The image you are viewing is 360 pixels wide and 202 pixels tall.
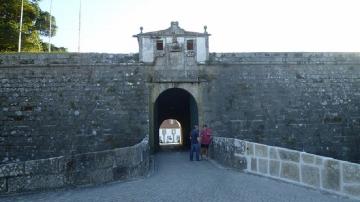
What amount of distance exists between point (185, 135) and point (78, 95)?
9.72m

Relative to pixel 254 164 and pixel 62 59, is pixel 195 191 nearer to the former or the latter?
pixel 254 164

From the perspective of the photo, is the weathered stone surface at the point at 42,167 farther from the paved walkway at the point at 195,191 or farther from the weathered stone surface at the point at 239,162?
the weathered stone surface at the point at 239,162

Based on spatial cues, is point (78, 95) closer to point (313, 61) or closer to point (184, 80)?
point (184, 80)

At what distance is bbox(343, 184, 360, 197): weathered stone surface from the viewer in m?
5.95

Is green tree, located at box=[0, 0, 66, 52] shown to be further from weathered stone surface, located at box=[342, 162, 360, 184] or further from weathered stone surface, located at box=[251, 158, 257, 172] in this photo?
weathered stone surface, located at box=[342, 162, 360, 184]

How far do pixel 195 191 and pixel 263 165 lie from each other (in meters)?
2.28

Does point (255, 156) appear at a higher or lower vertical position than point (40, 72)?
lower

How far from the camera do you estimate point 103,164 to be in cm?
720

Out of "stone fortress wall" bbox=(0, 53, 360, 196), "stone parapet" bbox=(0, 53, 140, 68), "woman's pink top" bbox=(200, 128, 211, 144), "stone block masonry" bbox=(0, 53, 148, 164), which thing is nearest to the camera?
"woman's pink top" bbox=(200, 128, 211, 144)

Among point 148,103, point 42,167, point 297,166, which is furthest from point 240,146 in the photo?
point 148,103

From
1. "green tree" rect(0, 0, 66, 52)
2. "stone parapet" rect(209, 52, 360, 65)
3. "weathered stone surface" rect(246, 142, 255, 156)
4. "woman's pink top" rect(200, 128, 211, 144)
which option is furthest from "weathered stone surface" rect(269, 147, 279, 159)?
"green tree" rect(0, 0, 66, 52)

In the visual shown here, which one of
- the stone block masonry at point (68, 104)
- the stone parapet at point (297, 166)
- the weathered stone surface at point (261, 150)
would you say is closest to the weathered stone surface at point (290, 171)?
the stone parapet at point (297, 166)

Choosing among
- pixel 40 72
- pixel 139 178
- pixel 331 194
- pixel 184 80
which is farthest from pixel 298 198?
pixel 40 72

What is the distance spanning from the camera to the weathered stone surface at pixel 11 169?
19.6 feet
